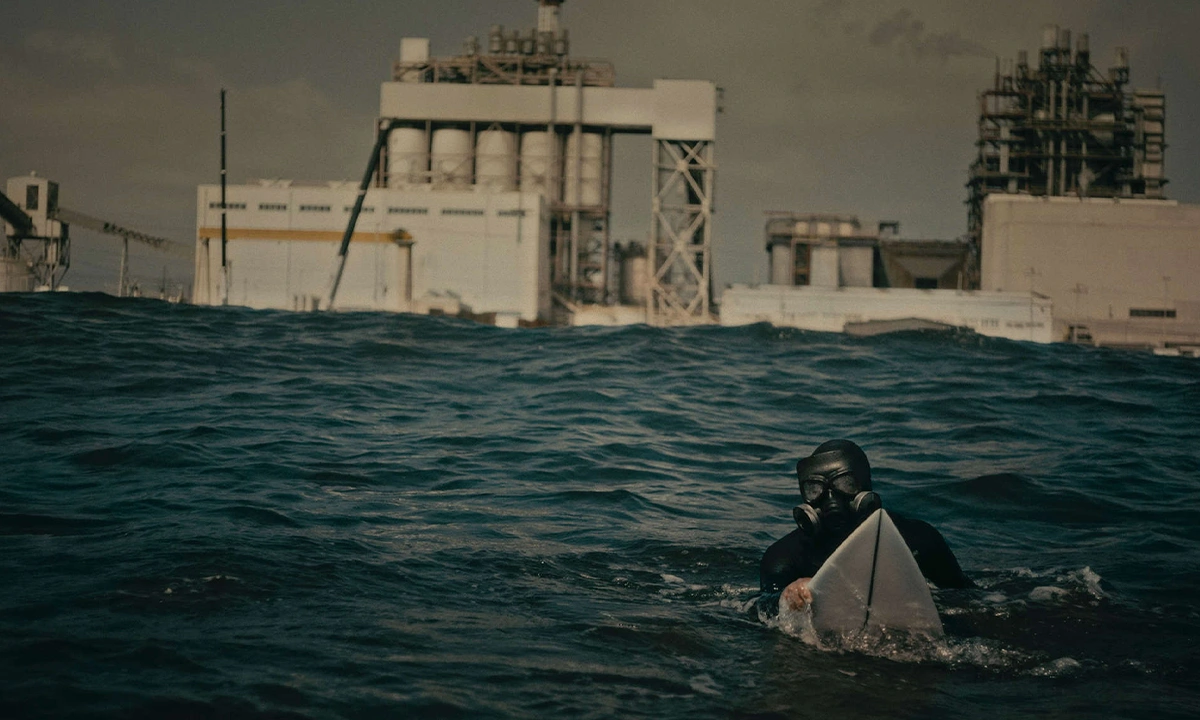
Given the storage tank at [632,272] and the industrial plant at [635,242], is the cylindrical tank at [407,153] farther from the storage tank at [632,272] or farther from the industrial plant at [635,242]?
the storage tank at [632,272]

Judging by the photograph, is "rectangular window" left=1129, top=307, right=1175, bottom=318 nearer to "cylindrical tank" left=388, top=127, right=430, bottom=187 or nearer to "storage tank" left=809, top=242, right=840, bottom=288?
"storage tank" left=809, top=242, right=840, bottom=288

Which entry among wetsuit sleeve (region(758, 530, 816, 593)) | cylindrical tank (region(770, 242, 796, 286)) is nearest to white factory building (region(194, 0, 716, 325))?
cylindrical tank (region(770, 242, 796, 286))

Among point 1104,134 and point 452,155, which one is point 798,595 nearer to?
point 452,155

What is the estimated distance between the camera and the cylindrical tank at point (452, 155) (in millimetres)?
72938

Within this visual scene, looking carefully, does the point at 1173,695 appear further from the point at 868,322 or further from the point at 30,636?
the point at 868,322

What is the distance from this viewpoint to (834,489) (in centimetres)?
621

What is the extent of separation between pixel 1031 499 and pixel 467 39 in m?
70.8

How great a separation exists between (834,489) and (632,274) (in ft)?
229

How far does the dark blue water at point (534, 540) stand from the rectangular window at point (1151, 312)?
5074cm

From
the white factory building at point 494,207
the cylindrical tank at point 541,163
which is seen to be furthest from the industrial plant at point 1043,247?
the cylindrical tank at point 541,163

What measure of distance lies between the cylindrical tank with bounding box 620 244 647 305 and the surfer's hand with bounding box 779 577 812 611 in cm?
6899

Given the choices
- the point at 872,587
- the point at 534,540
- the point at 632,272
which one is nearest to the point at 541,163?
the point at 632,272

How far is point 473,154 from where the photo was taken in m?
73.6

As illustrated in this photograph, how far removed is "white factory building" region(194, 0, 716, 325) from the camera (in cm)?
6425
